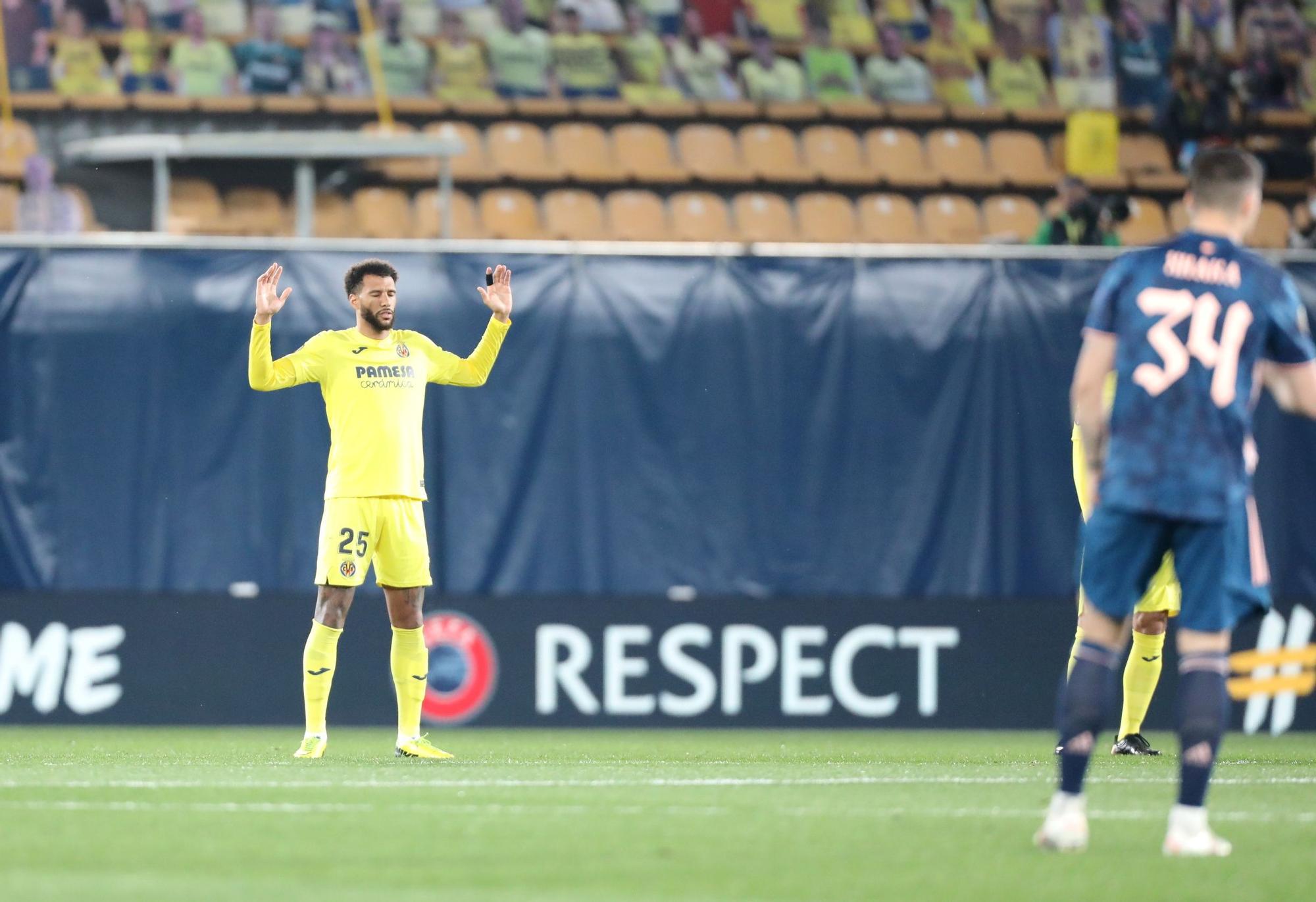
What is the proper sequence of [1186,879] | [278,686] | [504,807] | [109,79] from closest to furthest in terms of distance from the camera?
[1186,879] < [504,807] < [278,686] < [109,79]

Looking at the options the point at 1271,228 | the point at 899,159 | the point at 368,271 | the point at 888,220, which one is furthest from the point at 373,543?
the point at 1271,228

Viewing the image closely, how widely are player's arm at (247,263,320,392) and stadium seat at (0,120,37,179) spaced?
23.2 ft

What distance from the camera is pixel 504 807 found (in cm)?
632

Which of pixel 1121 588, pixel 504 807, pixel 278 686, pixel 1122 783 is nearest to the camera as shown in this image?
pixel 1121 588

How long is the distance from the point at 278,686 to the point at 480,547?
4.50 feet

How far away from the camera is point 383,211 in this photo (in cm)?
1520

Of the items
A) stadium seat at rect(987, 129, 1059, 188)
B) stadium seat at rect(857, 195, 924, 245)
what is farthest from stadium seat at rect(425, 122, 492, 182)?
stadium seat at rect(987, 129, 1059, 188)

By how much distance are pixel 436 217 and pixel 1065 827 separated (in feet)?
34.9

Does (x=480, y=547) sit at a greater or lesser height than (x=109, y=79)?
lesser

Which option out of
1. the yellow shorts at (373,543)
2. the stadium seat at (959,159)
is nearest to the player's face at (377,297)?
the yellow shorts at (373,543)

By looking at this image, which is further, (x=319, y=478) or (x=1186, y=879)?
(x=319, y=478)

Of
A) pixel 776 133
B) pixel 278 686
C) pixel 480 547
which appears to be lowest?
pixel 278 686

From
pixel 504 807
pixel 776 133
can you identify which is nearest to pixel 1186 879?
pixel 504 807

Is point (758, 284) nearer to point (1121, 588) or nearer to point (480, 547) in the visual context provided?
point (480, 547)
